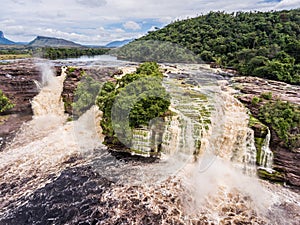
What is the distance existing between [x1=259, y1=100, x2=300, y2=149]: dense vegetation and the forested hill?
13078 millimetres

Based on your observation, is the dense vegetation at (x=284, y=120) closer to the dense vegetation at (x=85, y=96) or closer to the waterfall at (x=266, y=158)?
the waterfall at (x=266, y=158)

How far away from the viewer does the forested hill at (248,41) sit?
27.3 metres

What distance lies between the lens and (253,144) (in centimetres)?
1346

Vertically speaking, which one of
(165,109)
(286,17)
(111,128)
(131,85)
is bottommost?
(111,128)

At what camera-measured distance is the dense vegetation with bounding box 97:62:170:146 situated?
13.7 metres

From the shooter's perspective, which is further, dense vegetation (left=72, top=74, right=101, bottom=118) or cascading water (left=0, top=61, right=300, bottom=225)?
dense vegetation (left=72, top=74, right=101, bottom=118)

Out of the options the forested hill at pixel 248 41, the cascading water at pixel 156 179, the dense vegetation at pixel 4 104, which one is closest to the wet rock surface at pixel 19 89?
the dense vegetation at pixel 4 104

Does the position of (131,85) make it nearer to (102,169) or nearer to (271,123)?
(102,169)

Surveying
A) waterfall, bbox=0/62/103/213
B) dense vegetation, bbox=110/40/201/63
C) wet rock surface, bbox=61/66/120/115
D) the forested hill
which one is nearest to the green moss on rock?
waterfall, bbox=0/62/103/213

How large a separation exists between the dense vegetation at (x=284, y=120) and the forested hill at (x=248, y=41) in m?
13.1

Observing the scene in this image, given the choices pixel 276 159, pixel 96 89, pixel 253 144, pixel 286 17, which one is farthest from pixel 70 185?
pixel 286 17

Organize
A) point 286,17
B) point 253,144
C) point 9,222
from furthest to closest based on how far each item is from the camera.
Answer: point 286,17 < point 253,144 < point 9,222

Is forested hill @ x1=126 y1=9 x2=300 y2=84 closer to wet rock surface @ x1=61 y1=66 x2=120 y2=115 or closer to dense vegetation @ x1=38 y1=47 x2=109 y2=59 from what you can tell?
wet rock surface @ x1=61 y1=66 x2=120 y2=115

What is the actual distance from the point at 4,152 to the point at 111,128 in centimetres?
784
